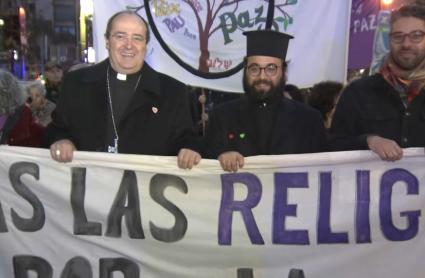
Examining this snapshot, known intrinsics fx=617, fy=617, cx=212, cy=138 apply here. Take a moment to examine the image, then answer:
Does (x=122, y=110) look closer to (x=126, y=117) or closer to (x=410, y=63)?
(x=126, y=117)

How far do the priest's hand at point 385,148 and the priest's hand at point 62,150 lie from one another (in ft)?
4.92

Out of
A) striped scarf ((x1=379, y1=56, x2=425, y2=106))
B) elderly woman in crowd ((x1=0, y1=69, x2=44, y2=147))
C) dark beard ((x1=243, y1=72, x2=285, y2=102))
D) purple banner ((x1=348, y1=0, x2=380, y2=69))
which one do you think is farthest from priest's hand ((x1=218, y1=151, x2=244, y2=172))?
purple banner ((x1=348, y1=0, x2=380, y2=69))

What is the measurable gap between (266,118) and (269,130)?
7 centimetres

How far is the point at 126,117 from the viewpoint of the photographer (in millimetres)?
3193

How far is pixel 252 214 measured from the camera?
10.5ft

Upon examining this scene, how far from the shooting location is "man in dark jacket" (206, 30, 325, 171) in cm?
328

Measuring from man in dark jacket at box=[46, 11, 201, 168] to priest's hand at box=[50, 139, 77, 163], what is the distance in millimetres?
59

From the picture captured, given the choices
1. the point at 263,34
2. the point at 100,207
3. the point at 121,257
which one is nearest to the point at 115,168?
the point at 100,207

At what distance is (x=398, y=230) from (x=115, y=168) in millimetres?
1485

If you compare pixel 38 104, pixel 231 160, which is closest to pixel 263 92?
pixel 231 160

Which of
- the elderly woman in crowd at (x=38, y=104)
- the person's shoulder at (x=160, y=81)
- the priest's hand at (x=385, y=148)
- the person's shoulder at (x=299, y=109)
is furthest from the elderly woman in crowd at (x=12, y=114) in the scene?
the priest's hand at (x=385, y=148)

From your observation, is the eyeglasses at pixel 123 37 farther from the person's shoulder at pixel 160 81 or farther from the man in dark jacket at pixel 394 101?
the man in dark jacket at pixel 394 101

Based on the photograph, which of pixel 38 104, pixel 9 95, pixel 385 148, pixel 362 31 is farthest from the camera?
pixel 38 104

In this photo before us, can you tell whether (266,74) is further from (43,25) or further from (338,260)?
(43,25)
